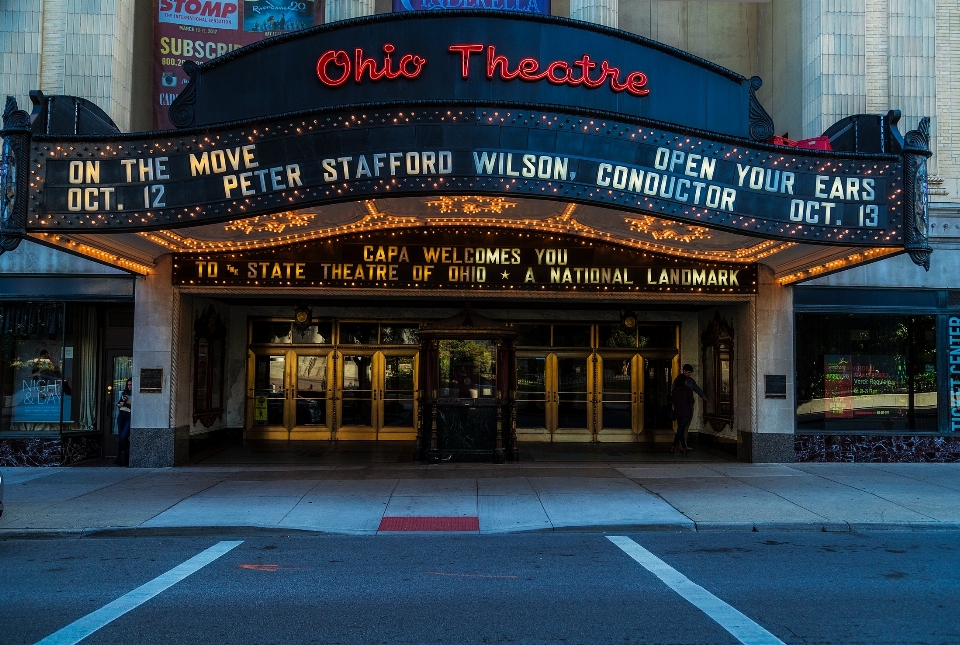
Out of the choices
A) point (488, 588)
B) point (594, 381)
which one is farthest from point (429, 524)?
point (594, 381)

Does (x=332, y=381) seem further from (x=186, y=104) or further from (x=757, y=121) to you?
(x=757, y=121)

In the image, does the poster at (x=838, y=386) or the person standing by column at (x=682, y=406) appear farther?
the person standing by column at (x=682, y=406)

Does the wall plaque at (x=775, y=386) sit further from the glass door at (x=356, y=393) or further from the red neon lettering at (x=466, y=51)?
the glass door at (x=356, y=393)

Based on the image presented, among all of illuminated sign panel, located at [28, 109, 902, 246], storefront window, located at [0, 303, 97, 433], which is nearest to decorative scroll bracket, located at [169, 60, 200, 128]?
illuminated sign panel, located at [28, 109, 902, 246]

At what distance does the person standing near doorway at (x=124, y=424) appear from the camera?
554 inches

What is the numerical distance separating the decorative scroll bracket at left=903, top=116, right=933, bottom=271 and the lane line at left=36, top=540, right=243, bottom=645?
9.22 metres

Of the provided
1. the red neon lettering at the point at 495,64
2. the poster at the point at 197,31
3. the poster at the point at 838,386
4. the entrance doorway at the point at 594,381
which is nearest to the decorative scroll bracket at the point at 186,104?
the poster at the point at 197,31

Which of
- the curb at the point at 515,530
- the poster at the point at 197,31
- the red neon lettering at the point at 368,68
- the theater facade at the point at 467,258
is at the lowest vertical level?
the curb at the point at 515,530

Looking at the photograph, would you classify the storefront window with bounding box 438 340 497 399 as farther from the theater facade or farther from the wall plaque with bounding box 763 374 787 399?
the wall plaque with bounding box 763 374 787 399

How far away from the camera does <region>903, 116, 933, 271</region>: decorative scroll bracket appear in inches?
410

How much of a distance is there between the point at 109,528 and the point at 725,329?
1162 cm

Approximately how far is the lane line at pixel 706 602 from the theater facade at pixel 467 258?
434 centimetres

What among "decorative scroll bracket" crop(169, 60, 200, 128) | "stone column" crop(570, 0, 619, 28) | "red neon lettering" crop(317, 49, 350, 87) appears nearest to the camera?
"red neon lettering" crop(317, 49, 350, 87)

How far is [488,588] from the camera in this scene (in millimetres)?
6824
